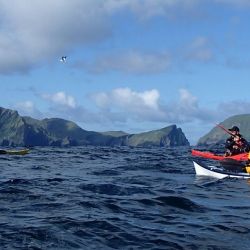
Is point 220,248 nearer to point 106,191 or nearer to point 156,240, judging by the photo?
point 156,240

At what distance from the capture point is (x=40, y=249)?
10602mm

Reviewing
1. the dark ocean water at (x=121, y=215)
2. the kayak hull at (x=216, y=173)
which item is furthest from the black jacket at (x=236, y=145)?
the dark ocean water at (x=121, y=215)

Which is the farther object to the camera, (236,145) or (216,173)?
(236,145)

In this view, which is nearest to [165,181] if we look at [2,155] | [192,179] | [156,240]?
[192,179]

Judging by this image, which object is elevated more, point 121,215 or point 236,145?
point 236,145

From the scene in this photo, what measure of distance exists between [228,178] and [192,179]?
219cm

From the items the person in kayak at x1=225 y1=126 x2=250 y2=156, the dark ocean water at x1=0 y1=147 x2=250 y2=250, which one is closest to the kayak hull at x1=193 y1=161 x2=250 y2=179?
the dark ocean water at x1=0 y1=147 x2=250 y2=250

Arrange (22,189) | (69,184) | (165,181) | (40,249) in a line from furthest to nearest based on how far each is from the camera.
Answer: (165,181) < (69,184) < (22,189) < (40,249)

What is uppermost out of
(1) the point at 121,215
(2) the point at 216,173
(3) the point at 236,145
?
(3) the point at 236,145

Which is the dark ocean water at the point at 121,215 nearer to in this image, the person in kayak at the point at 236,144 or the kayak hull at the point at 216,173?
the kayak hull at the point at 216,173

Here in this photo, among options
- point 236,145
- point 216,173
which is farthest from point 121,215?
point 236,145

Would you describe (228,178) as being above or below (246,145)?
below

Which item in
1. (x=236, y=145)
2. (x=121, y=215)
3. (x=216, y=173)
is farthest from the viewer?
(x=236, y=145)

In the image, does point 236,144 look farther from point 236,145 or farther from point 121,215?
point 121,215
